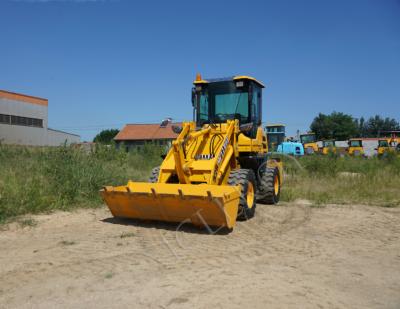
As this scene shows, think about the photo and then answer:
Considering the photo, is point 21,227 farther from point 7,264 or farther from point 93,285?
point 93,285

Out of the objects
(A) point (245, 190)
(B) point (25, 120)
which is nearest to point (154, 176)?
(A) point (245, 190)

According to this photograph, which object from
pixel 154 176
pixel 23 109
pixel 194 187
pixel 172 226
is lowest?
pixel 172 226

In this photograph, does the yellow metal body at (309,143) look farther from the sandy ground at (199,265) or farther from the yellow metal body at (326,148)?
the sandy ground at (199,265)

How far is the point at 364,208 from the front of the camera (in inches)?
378

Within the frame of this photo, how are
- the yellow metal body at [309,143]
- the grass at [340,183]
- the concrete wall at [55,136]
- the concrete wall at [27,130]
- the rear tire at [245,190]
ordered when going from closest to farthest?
the rear tire at [245,190] → the grass at [340,183] → the yellow metal body at [309,143] → the concrete wall at [27,130] → the concrete wall at [55,136]

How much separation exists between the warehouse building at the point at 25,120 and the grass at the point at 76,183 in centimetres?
2676

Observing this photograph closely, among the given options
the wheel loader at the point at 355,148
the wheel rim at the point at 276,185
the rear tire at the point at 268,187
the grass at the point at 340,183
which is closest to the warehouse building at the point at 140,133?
the wheel loader at the point at 355,148

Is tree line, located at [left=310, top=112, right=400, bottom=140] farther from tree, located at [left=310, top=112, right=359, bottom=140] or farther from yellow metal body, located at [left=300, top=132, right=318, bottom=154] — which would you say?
yellow metal body, located at [left=300, top=132, right=318, bottom=154]

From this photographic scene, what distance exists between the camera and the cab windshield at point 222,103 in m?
9.04

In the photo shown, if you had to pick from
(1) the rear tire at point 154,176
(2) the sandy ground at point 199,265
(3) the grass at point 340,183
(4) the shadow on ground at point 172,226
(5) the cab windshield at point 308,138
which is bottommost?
(2) the sandy ground at point 199,265

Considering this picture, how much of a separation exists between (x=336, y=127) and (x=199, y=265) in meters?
79.3

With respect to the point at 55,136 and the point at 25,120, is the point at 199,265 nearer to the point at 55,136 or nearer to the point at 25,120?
the point at 25,120

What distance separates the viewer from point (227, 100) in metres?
9.16

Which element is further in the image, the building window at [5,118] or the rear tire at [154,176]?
the building window at [5,118]
